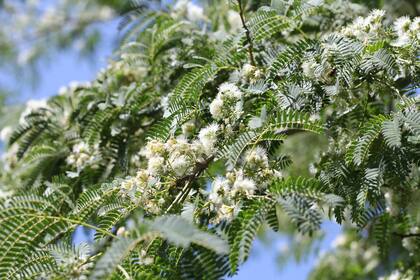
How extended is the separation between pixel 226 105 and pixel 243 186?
0.42 meters

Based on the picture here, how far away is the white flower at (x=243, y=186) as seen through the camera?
1862 mm

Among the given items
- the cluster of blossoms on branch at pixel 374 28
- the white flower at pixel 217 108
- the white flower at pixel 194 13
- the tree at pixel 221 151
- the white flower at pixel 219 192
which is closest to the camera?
the tree at pixel 221 151

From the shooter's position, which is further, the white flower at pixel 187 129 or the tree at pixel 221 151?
the white flower at pixel 187 129

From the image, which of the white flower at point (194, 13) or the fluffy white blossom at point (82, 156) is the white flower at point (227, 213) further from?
the white flower at point (194, 13)

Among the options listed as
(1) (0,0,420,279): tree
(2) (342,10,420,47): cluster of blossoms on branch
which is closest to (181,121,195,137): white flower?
(1) (0,0,420,279): tree

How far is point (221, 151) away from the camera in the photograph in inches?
83.4

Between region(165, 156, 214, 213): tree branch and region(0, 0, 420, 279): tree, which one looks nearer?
region(0, 0, 420, 279): tree

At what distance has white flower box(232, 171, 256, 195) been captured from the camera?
186 cm

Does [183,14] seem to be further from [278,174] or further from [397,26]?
[278,174]

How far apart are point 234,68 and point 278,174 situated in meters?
0.73

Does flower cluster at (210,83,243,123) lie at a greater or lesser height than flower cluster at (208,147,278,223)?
greater

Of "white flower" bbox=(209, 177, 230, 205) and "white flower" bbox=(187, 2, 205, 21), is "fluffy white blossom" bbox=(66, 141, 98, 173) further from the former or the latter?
"white flower" bbox=(209, 177, 230, 205)

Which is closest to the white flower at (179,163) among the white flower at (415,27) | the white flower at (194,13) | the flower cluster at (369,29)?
the flower cluster at (369,29)

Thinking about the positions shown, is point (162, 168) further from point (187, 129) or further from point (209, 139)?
point (187, 129)
